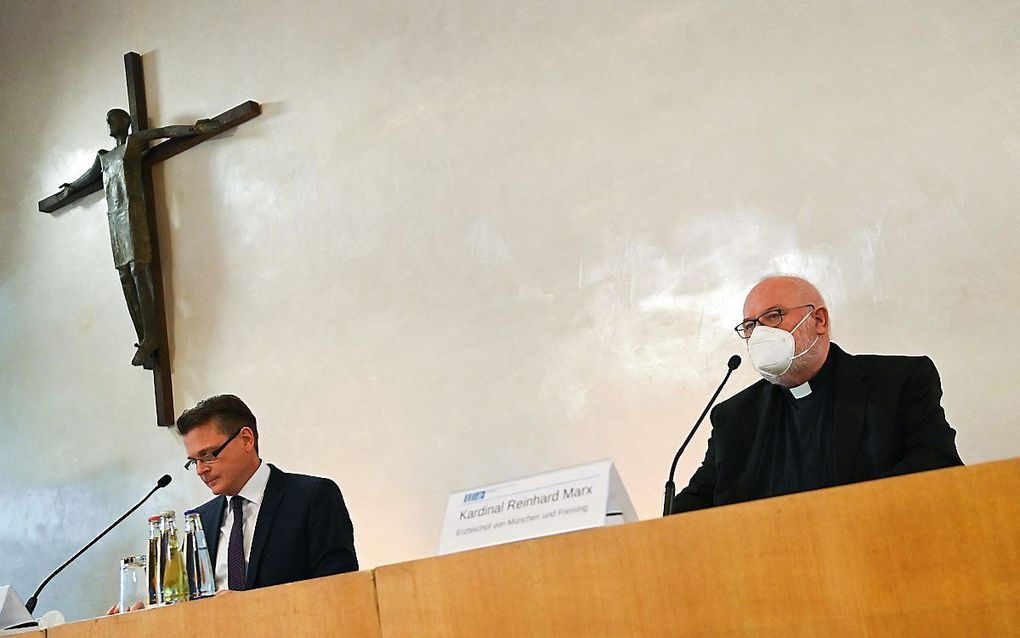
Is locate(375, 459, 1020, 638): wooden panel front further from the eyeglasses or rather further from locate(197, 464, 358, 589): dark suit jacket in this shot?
locate(197, 464, 358, 589): dark suit jacket

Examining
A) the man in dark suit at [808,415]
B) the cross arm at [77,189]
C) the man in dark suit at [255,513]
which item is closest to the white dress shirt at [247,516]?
the man in dark suit at [255,513]

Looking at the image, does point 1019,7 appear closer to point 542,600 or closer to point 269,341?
point 542,600

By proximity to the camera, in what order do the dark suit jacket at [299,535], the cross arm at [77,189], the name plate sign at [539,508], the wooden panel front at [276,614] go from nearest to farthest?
the name plate sign at [539,508] → the wooden panel front at [276,614] → the dark suit jacket at [299,535] → the cross arm at [77,189]

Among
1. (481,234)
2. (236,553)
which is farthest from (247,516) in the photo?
(481,234)

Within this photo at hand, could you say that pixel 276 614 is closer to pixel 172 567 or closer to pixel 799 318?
pixel 172 567

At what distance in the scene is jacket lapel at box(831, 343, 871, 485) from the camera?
2.54 meters

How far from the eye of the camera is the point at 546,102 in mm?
4004

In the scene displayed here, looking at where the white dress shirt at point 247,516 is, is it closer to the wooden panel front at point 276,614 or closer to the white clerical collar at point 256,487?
the white clerical collar at point 256,487

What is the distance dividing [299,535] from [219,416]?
46cm

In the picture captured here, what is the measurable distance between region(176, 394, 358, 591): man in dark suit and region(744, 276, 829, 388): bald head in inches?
52.8

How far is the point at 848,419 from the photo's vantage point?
2572mm

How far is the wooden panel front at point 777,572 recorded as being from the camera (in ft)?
4.32

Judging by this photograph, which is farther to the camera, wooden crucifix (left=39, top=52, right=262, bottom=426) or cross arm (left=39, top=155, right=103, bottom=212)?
cross arm (left=39, top=155, right=103, bottom=212)

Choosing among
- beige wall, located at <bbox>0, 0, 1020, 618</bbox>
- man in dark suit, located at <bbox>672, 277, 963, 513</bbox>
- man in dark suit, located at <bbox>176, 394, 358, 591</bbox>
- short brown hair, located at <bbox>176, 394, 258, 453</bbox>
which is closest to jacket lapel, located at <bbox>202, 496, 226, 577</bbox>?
man in dark suit, located at <bbox>176, 394, 358, 591</bbox>
